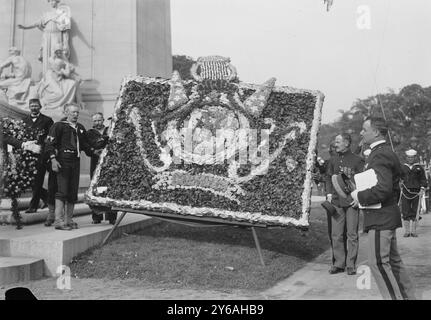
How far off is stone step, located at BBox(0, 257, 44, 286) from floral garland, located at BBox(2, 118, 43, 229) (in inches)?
57.3

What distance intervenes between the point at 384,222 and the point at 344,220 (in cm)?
278

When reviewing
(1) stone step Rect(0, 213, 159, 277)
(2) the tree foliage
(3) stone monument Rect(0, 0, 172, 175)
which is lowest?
(1) stone step Rect(0, 213, 159, 277)

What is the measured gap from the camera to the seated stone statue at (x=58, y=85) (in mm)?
14633

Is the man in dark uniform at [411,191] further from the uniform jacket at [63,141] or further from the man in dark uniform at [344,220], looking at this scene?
the uniform jacket at [63,141]

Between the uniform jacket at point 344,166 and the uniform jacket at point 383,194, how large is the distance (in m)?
2.37

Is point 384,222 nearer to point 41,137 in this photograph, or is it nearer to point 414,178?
point 41,137

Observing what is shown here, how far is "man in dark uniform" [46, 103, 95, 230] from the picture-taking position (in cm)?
739

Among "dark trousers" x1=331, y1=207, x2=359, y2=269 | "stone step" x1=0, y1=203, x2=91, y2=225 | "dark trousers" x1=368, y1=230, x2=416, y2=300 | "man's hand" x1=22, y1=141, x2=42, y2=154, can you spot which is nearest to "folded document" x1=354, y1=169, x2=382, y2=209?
"dark trousers" x1=368, y1=230, x2=416, y2=300

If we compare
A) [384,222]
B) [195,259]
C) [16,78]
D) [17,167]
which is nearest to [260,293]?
[195,259]

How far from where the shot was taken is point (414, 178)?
1205 centimetres

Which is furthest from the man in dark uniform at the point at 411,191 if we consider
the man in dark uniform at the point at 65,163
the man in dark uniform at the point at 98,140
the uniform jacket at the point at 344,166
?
the man in dark uniform at the point at 65,163

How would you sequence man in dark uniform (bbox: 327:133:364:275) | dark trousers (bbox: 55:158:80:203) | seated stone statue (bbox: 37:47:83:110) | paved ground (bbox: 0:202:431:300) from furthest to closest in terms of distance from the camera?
seated stone statue (bbox: 37:47:83:110) → dark trousers (bbox: 55:158:80:203) → man in dark uniform (bbox: 327:133:364:275) → paved ground (bbox: 0:202:431:300)

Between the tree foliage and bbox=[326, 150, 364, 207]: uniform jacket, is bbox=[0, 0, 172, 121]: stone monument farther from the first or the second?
the tree foliage
